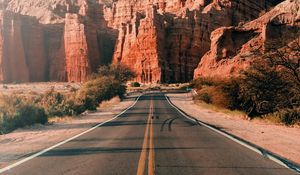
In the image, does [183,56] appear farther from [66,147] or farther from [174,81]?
[66,147]

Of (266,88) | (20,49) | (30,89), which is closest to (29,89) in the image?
(30,89)

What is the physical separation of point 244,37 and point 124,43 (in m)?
59.1

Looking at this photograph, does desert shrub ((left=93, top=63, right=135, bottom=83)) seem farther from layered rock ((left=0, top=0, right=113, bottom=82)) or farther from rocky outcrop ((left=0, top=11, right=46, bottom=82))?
rocky outcrop ((left=0, top=11, right=46, bottom=82))

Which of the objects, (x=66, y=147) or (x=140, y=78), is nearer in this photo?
(x=66, y=147)

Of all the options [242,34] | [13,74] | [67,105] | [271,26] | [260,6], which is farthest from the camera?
[260,6]

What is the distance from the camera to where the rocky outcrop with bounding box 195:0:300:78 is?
2315 inches

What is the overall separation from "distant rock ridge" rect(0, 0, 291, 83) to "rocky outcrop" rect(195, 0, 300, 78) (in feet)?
125

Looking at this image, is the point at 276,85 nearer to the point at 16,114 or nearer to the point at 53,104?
the point at 16,114

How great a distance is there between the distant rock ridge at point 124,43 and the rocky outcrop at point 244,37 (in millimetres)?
38014

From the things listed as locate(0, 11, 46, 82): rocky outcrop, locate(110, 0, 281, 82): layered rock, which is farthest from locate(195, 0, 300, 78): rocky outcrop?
locate(0, 11, 46, 82): rocky outcrop

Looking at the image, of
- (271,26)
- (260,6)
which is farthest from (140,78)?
(271,26)

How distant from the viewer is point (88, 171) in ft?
30.4

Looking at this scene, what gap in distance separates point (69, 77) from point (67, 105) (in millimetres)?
92383

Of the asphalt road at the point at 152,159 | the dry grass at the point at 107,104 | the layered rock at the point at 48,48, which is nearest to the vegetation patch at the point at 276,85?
the asphalt road at the point at 152,159
